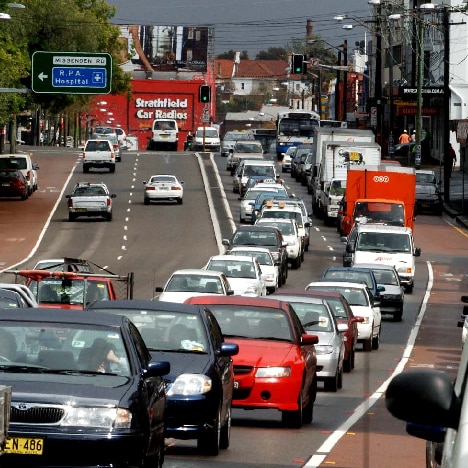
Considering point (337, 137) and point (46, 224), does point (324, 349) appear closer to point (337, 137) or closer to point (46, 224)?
point (46, 224)

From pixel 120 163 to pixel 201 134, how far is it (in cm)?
1689

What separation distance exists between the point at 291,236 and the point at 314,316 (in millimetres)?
26112

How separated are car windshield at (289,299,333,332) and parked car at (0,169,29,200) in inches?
1803

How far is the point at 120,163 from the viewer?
294 feet

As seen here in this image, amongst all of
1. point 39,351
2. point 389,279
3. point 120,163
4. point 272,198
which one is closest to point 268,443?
point 39,351

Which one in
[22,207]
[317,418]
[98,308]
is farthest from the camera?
[22,207]

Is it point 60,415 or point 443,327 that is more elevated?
point 60,415

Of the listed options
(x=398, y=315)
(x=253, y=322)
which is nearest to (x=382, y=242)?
(x=398, y=315)

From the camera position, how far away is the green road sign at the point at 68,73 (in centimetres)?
4369

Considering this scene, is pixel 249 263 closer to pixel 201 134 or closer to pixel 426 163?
pixel 426 163

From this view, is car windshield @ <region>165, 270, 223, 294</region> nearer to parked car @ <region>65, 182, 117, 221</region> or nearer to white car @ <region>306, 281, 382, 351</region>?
white car @ <region>306, 281, 382, 351</region>

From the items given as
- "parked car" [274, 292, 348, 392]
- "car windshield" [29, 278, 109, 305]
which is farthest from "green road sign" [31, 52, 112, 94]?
"parked car" [274, 292, 348, 392]

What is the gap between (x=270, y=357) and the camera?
1728 centimetres

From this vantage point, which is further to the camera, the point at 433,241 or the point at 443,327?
the point at 433,241
